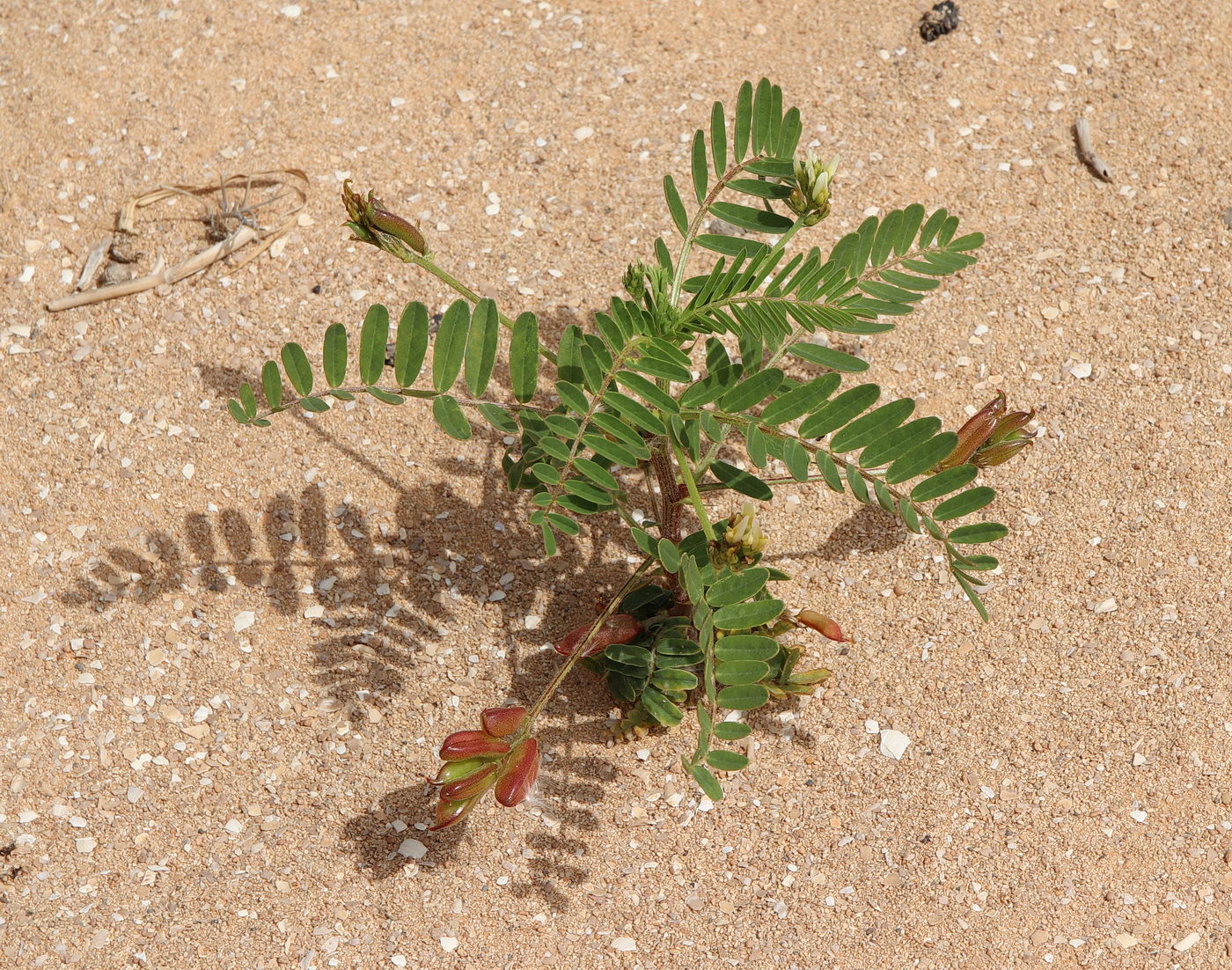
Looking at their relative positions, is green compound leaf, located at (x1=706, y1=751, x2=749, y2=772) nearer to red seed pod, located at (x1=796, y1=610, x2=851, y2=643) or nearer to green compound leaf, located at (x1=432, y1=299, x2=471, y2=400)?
red seed pod, located at (x1=796, y1=610, x2=851, y2=643)

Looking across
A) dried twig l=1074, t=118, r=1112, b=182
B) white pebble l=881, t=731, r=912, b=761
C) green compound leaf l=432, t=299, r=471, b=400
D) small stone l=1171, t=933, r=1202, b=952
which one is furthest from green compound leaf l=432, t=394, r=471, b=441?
dried twig l=1074, t=118, r=1112, b=182

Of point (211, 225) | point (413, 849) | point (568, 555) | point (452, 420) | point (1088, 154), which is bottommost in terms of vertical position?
point (413, 849)

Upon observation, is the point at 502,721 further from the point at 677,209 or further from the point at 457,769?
the point at 677,209

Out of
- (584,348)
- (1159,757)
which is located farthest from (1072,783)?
(584,348)

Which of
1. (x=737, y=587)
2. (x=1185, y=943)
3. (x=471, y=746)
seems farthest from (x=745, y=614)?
(x=1185, y=943)

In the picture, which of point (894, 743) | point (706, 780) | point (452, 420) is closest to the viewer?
point (706, 780)

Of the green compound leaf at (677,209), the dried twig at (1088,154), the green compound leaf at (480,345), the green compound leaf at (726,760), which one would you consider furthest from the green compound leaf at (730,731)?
the dried twig at (1088,154)
